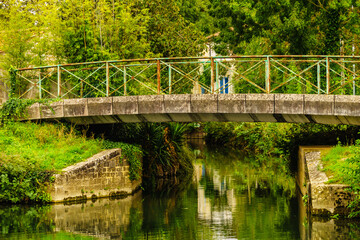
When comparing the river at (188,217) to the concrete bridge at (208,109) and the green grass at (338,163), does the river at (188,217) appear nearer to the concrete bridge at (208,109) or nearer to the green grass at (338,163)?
the green grass at (338,163)

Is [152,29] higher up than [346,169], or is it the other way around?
[152,29]

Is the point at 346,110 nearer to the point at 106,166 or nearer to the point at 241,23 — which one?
the point at 106,166

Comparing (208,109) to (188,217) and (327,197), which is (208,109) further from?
(327,197)

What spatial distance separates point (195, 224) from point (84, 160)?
469 centimetres

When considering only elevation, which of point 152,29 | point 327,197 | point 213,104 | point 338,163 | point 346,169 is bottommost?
point 327,197

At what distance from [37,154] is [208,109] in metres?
4.80

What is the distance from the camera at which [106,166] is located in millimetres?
18344

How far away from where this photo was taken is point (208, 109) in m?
18.3

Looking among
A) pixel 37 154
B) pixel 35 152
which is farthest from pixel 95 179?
pixel 35 152

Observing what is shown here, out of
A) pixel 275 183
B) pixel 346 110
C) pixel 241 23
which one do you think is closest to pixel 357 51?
pixel 241 23

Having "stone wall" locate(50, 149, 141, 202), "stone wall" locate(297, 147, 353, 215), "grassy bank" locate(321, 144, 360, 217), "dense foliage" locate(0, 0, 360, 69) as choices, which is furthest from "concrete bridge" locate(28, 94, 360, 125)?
"dense foliage" locate(0, 0, 360, 69)

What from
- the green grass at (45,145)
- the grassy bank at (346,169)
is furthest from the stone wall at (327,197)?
the green grass at (45,145)

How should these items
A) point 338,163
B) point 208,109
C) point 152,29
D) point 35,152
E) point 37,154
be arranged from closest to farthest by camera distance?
point 338,163 < point 37,154 < point 35,152 < point 208,109 < point 152,29

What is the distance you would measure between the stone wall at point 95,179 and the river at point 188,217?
1.27ft
